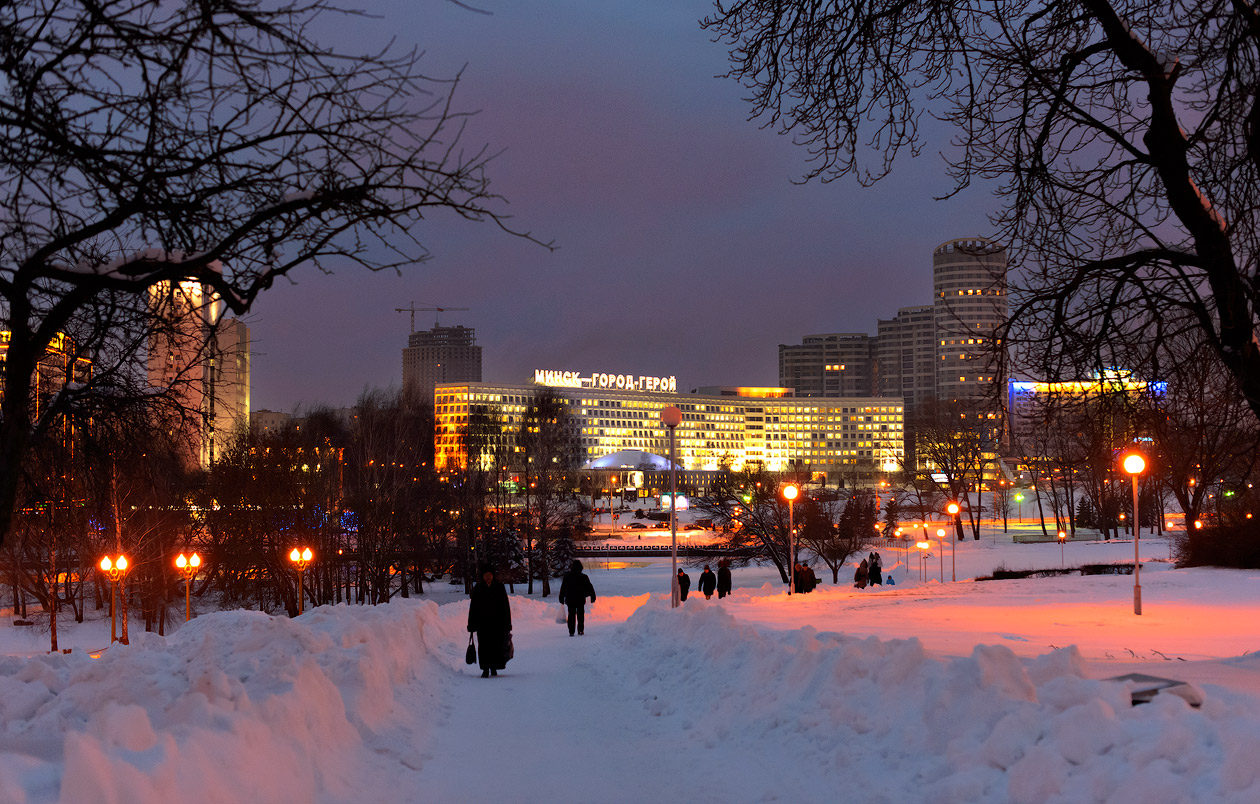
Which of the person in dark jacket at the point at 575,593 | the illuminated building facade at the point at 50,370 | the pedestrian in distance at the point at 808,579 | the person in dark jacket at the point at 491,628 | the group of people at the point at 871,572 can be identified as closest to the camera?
the illuminated building facade at the point at 50,370

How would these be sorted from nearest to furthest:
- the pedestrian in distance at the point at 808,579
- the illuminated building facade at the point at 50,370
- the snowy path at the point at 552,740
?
the snowy path at the point at 552,740
the illuminated building facade at the point at 50,370
the pedestrian in distance at the point at 808,579

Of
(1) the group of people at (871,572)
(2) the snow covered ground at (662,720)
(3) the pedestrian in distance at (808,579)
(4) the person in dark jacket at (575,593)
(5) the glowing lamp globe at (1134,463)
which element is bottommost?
(1) the group of people at (871,572)

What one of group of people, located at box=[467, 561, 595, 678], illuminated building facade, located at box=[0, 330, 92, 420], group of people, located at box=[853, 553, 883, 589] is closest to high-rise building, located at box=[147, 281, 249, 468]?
illuminated building facade, located at box=[0, 330, 92, 420]

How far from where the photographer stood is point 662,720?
36.6 feet

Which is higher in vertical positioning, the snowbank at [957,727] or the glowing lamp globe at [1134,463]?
the glowing lamp globe at [1134,463]

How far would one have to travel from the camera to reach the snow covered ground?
578 centimetres

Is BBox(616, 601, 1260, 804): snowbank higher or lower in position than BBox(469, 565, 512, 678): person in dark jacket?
higher

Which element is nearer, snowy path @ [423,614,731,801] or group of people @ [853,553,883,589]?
snowy path @ [423,614,731,801]

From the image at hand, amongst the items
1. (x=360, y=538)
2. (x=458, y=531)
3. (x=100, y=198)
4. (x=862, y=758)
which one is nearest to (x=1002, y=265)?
(x=862, y=758)

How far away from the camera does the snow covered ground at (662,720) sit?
227 inches

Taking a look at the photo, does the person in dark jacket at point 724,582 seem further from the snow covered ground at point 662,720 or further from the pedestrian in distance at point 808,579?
the snow covered ground at point 662,720

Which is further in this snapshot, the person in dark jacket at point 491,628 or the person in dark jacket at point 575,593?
the person in dark jacket at point 575,593

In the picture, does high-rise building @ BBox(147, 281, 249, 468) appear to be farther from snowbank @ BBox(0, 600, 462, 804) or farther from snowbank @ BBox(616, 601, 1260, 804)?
snowbank @ BBox(616, 601, 1260, 804)

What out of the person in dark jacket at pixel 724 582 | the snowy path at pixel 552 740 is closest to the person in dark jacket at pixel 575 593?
the snowy path at pixel 552 740
